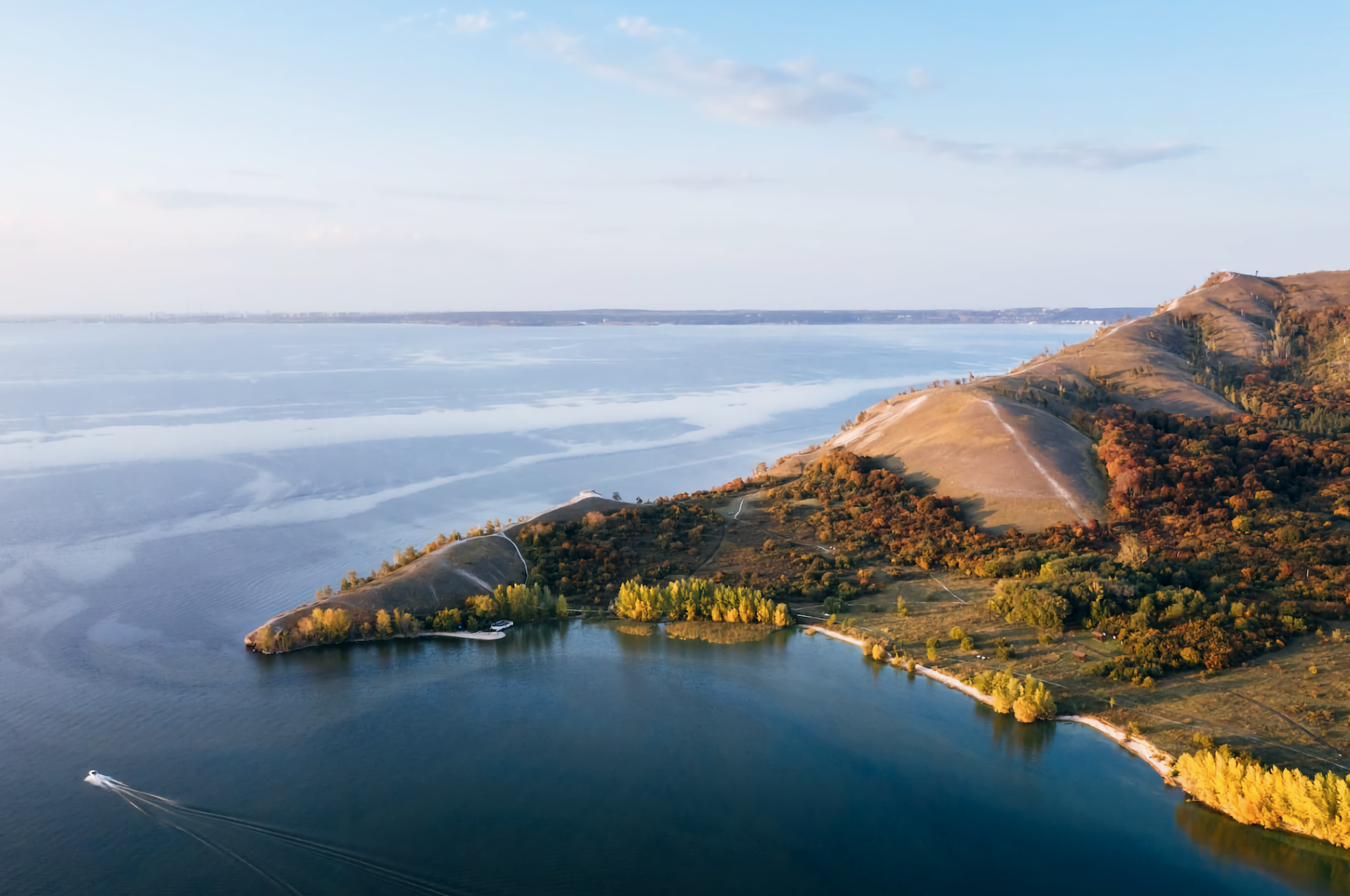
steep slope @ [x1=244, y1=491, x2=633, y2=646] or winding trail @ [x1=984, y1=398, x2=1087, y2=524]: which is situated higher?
winding trail @ [x1=984, y1=398, x2=1087, y2=524]

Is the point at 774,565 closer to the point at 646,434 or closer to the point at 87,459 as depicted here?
the point at 646,434

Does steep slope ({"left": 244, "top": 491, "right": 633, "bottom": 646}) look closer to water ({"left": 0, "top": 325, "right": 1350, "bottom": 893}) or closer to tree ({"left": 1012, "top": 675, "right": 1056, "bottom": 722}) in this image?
water ({"left": 0, "top": 325, "right": 1350, "bottom": 893})

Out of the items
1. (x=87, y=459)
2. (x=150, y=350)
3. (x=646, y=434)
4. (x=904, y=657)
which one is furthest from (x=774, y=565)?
(x=150, y=350)

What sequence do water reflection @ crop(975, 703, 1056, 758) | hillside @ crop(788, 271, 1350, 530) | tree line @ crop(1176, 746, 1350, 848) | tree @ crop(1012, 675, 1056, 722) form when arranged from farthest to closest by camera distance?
hillside @ crop(788, 271, 1350, 530) → tree @ crop(1012, 675, 1056, 722) → water reflection @ crop(975, 703, 1056, 758) → tree line @ crop(1176, 746, 1350, 848)

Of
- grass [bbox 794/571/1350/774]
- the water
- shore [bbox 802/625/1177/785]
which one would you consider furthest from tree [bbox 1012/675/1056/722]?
grass [bbox 794/571/1350/774]

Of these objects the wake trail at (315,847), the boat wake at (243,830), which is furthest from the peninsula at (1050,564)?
the wake trail at (315,847)

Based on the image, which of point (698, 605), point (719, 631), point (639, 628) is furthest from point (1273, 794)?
point (639, 628)

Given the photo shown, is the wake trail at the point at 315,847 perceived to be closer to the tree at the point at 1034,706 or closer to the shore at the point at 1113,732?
the tree at the point at 1034,706

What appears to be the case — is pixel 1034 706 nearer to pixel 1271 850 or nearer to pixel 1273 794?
pixel 1273 794
